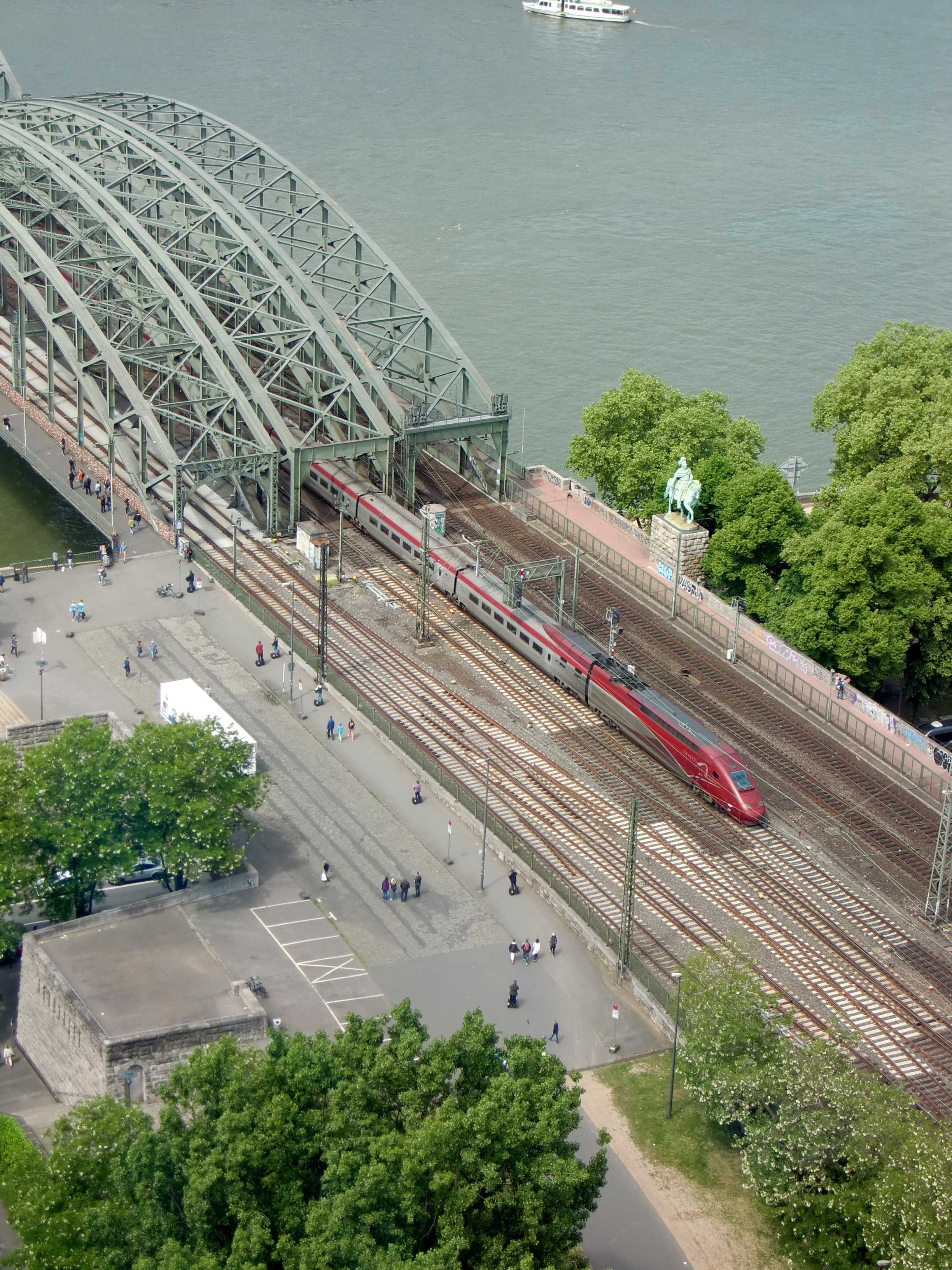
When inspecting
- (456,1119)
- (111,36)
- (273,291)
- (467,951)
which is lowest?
(467,951)

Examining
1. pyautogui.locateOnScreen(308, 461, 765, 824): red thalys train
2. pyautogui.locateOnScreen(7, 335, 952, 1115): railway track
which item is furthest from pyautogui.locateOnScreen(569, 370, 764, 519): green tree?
pyautogui.locateOnScreen(308, 461, 765, 824): red thalys train

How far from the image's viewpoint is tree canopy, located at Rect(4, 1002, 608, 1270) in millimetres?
42500

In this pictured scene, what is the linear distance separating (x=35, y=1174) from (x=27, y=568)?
48576mm

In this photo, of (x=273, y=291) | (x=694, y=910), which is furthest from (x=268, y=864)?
(x=273, y=291)

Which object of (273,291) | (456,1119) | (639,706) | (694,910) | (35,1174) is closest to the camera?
(456,1119)

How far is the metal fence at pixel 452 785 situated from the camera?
203 ft

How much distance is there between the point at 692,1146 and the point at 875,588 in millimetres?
34169

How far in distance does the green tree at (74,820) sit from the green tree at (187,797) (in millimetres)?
661

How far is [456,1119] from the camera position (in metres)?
43.2

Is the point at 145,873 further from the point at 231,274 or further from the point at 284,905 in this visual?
the point at 231,274

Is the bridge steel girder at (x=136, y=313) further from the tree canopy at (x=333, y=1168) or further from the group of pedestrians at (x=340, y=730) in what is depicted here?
the tree canopy at (x=333, y=1168)

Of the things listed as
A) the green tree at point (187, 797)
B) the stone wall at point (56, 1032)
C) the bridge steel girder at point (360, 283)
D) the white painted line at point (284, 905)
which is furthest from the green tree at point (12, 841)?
the bridge steel girder at point (360, 283)

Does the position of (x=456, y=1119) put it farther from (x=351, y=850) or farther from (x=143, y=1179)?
(x=351, y=850)

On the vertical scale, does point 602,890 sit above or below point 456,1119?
below
